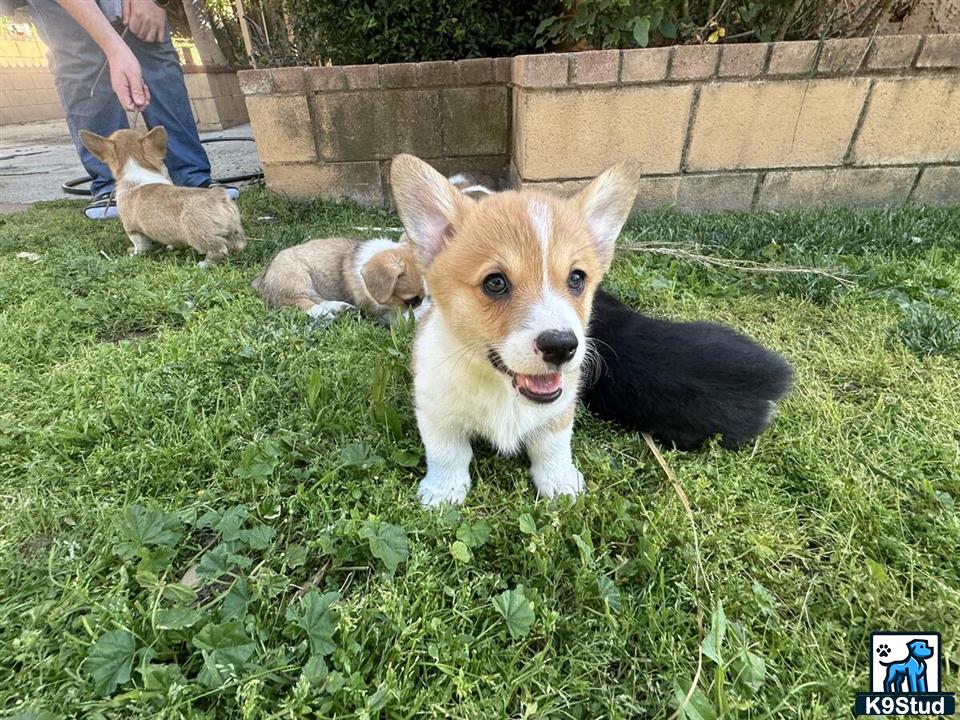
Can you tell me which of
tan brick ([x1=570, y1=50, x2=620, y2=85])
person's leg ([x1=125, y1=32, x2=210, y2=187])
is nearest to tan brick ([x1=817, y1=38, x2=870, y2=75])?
tan brick ([x1=570, y1=50, x2=620, y2=85])

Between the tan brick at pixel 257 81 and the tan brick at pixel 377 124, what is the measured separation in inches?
15.8

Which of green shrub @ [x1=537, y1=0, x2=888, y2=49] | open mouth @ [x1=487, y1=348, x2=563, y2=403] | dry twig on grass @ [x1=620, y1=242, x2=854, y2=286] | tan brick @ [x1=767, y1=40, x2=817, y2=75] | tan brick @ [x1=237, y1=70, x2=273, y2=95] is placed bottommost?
dry twig on grass @ [x1=620, y1=242, x2=854, y2=286]

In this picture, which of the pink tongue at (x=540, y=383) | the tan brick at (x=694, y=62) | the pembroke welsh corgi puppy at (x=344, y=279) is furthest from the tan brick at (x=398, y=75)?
the pink tongue at (x=540, y=383)

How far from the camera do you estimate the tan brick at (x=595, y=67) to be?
3.56m

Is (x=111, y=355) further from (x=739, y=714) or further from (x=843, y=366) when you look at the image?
(x=843, y=366)

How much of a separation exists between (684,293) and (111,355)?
3039 millimetres

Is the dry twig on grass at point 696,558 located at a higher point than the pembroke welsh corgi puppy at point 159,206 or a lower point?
lower

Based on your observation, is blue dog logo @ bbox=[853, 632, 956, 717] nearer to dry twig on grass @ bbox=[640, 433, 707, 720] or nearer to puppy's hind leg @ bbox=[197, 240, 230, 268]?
dry twig on grass @ bbox=[640, 433, 707, 720]

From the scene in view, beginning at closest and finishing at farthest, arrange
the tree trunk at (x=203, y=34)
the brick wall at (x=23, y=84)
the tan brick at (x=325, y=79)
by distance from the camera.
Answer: the tan brick at (x=325, y=79), the tree trunk at (x=203, y=34), the brick wall at (x=23, y=84)

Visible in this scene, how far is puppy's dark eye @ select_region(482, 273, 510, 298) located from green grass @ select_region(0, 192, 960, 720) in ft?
2.17

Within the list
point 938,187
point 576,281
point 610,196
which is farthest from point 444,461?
point 938,187

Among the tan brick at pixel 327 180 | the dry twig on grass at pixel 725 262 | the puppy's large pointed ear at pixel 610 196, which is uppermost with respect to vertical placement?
the puppy's large pointed ear at pixel 610 196

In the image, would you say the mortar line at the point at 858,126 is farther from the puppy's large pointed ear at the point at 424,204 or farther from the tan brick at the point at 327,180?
the tan brick at the point at 327,180

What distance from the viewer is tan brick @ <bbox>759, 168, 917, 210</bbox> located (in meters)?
4.05
